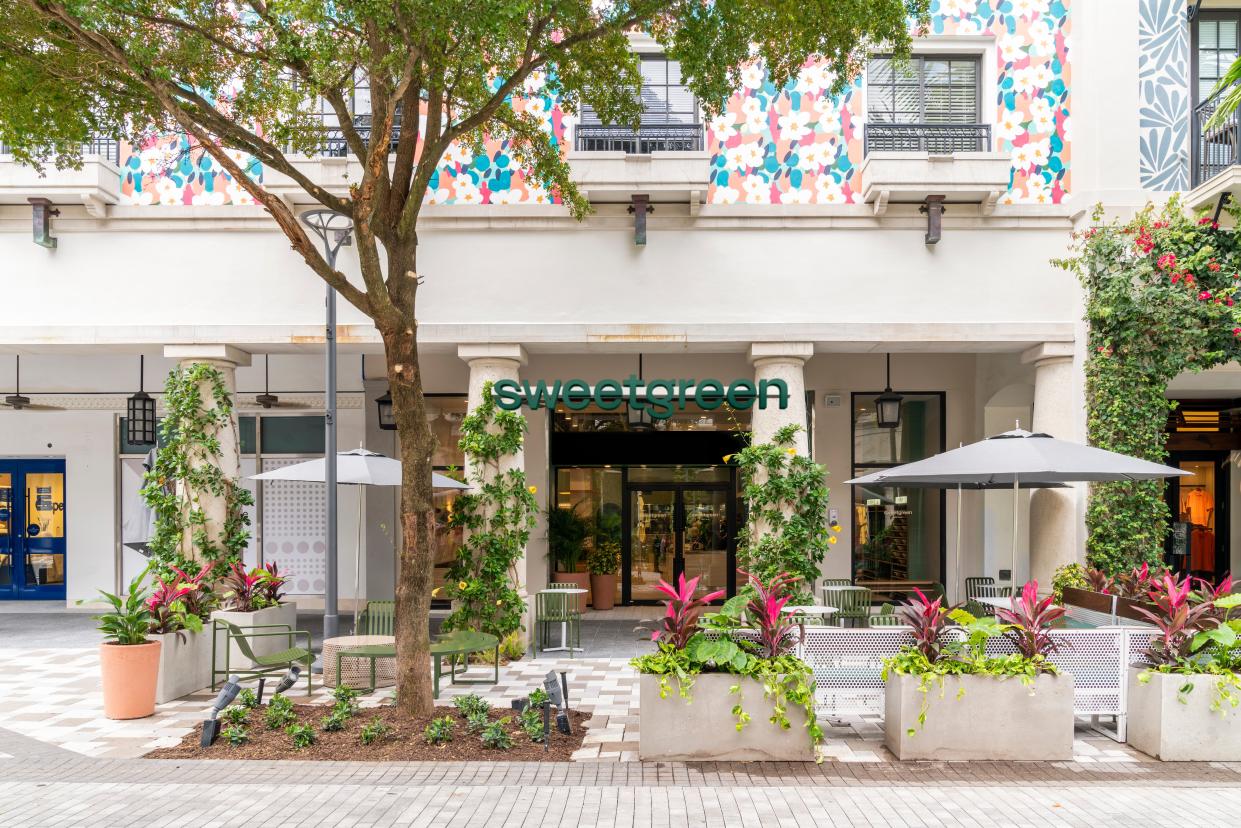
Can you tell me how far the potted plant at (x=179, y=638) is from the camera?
8430mm

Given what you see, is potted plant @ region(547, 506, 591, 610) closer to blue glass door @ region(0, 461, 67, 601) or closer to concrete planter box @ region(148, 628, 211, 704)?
concrete planter box @ region(148, 628, 211, 704)

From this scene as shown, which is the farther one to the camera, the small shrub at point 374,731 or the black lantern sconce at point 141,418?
the black lantern sconce at point 141,418

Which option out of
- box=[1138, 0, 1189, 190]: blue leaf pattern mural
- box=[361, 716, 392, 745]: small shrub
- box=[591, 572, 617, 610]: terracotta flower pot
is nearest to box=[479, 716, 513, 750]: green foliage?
box=[361, 716, 392, 745]: small shrub

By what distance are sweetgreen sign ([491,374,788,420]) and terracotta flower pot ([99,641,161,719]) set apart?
4.85 metres

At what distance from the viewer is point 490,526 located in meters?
10.8

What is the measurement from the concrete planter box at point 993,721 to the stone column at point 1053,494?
4.78 m

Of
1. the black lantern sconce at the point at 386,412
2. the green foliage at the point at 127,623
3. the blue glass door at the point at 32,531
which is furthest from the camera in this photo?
the blue glass door at the point at 32,531

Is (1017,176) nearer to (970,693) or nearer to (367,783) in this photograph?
(970,693)

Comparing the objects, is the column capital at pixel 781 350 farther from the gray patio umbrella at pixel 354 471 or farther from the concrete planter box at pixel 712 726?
the concrete planter box at pixel 712 726

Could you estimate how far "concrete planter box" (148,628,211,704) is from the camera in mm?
8391

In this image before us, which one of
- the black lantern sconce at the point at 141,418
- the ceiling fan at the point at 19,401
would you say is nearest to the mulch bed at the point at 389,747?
the black lantern sconce at the point at 141,418

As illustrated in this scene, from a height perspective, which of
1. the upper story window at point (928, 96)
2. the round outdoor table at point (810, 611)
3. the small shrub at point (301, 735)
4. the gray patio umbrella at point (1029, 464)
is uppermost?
the upper story window at point (928, 96)

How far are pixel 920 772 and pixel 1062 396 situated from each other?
6496 mm

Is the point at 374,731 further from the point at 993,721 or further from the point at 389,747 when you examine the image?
the point at 993,721
